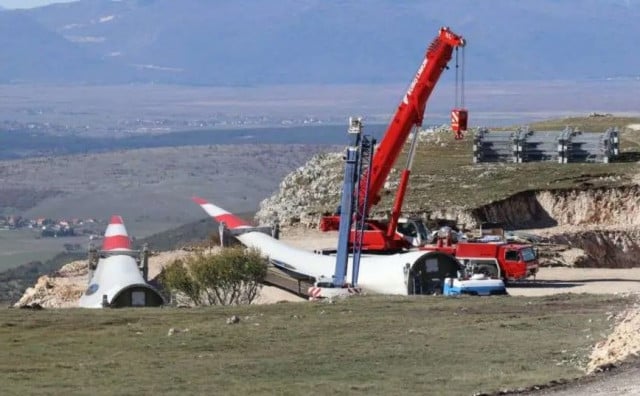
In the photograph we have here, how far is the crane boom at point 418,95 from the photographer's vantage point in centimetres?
4209

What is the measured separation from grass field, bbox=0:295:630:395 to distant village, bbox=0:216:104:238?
85.5 metres

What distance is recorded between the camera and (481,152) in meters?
63.1

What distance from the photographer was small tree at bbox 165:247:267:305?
36094mm

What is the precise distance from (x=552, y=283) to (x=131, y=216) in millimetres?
86905

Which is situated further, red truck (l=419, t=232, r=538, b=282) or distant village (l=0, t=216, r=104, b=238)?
distant village (l=0, t=216, r=104, b=238)

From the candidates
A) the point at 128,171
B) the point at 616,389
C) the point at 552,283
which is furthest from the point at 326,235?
the point at 128,171

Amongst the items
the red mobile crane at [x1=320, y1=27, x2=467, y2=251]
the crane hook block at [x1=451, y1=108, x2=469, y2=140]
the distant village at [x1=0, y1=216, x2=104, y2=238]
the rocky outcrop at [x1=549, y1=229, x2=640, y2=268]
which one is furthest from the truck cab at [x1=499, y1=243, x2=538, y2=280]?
the distant village at [x1=0, y1=216, x2=104, y2=238]

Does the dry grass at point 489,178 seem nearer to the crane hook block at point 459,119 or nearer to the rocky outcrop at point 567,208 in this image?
the rocky outcrop at point 567,208

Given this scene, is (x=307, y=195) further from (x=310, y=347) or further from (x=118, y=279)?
(x=310, y=347)

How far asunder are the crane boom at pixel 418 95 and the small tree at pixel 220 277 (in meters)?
4.57

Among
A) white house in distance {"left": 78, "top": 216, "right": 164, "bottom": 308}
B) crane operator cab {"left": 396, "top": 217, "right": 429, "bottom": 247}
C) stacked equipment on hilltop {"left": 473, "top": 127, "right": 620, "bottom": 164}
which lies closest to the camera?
white house in distance {"left": 78, "top": 216, "right": 164, "bottom": 308}

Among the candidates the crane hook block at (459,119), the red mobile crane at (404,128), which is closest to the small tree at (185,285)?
the red mobile crane at (404,128)

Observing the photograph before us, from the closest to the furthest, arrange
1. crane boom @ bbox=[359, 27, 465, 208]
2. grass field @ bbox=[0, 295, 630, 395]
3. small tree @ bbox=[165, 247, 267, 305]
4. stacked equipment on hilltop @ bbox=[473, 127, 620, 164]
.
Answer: grass field @ bbox=[0, 295, 630, 395], small tree @ bbox=[165, 247, 267, 305], crane boom @ bbox=[359, 27, 465, 208], stacked equipment on hilltop @ bbox=[473, 127, 620, 164]

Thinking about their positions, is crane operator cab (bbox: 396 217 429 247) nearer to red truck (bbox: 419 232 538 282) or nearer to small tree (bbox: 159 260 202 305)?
red truck (bbox: 419 232 538 282)
